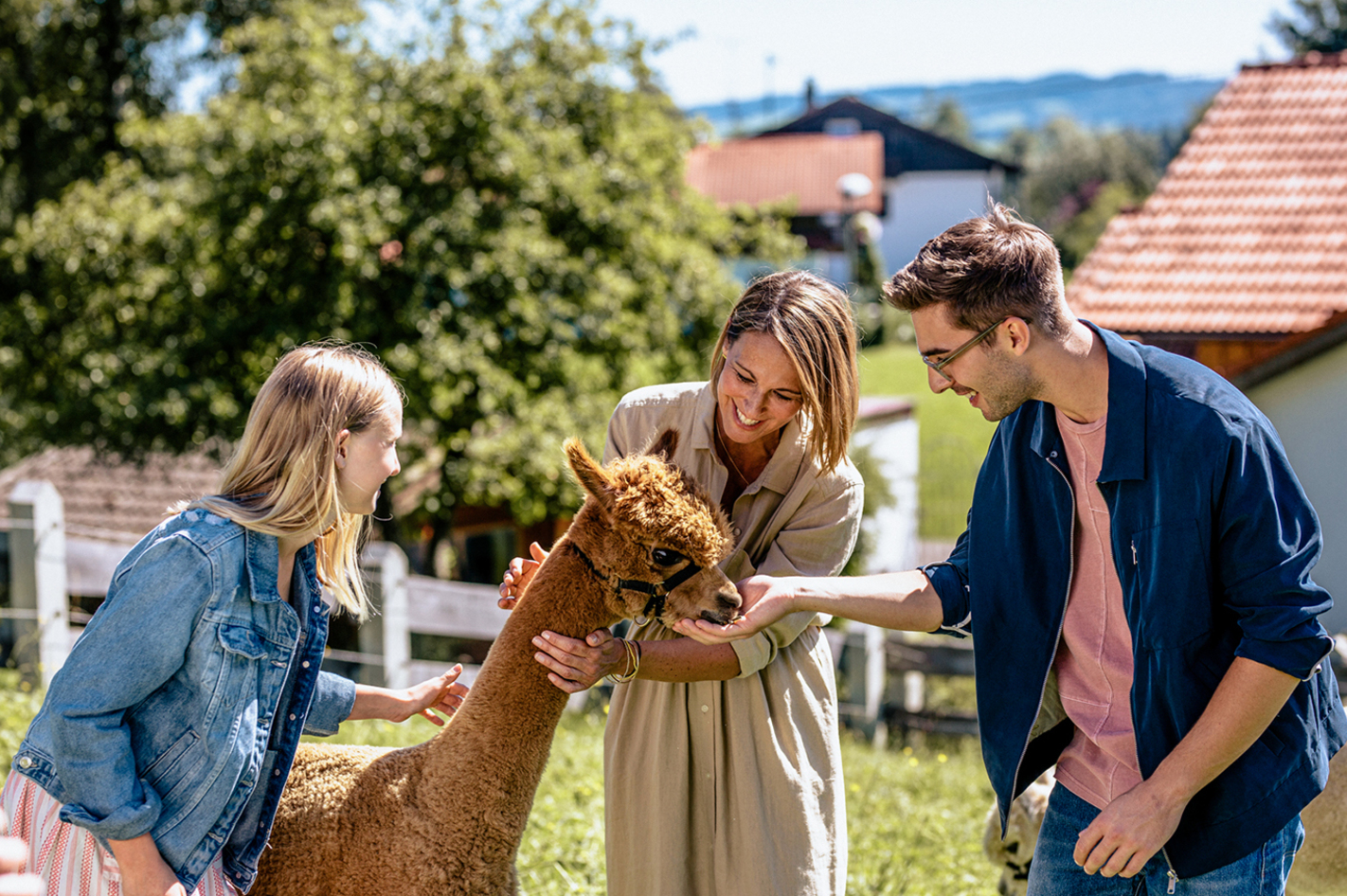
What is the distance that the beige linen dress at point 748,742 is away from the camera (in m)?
2.65

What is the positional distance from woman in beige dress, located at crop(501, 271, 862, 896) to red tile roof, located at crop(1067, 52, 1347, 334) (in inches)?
304

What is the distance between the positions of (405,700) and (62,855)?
2.83 ft

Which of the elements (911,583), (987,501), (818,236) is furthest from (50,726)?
(818,236)

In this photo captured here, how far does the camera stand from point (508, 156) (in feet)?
36.1

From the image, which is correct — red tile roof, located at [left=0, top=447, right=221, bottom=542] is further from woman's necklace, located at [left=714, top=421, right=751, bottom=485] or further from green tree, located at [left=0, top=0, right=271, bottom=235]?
woman's necklace, located at [left=714, top=421, right=751, bottom=485]

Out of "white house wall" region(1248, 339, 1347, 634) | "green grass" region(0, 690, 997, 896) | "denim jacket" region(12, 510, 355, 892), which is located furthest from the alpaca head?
"white house wall" region(1248, 339, 1347, 634)

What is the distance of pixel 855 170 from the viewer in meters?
44.8

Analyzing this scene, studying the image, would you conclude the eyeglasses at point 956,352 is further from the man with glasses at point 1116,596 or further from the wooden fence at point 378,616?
the wooden fence at point 378,616

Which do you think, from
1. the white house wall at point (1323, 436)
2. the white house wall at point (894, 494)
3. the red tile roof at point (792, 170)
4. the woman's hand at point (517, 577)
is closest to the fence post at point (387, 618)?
the woman's hand at point (517, 577)

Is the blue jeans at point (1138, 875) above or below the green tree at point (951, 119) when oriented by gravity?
below

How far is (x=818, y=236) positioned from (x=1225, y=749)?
138 feet

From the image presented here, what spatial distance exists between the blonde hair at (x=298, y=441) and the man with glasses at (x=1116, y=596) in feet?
2.91

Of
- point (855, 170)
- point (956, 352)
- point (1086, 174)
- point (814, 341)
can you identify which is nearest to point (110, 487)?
point (814, 341)

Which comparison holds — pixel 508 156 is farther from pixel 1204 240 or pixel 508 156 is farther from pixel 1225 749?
pixel 1225 749
